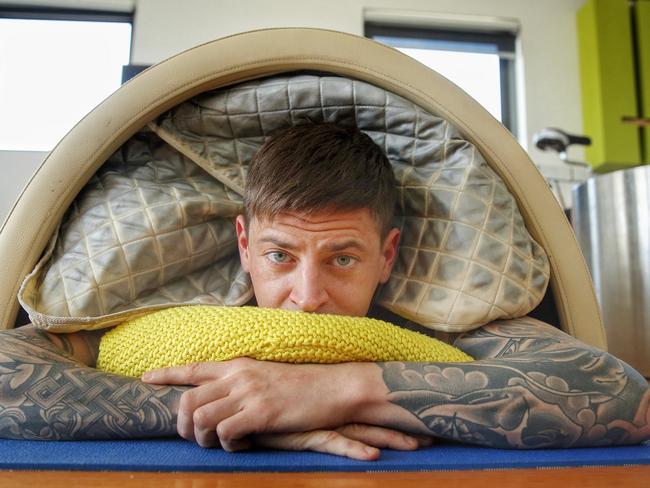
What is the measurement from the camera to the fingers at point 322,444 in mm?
586

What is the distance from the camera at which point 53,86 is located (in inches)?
124

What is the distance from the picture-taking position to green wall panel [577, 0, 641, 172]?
9.97ft

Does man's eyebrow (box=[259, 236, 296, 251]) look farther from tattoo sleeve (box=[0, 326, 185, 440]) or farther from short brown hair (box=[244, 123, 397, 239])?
tattoo sleeve (box=[0, 326, 185, 440])

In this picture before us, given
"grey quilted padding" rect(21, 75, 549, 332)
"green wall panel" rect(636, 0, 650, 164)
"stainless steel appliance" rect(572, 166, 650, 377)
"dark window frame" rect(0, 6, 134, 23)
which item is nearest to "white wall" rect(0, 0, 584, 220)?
"dark window frame" rect(0, 6, 134, 23)

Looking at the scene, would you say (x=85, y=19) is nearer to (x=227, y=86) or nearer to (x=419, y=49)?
(x=419, y=49)

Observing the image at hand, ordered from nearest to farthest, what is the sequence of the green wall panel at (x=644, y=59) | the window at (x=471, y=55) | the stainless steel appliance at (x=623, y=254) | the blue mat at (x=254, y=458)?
the blue mat at (x=254, y=458) → the stainless steel appliance at (x=623, y=254) → the green wall panel at (x=644, y=59) → the window at (x=471, y=55)

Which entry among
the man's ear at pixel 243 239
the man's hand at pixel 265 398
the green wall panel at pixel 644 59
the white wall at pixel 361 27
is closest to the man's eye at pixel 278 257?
the man's ear at pixel 243 239

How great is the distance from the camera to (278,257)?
0.84 meters

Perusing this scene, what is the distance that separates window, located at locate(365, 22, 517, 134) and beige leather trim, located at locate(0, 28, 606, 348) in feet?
7.85

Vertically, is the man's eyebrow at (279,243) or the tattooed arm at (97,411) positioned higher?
the man's eyebrow at (279,243)

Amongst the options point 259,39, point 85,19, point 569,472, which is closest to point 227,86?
point 259,39

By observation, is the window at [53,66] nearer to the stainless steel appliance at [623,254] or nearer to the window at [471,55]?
the window at [471,55]

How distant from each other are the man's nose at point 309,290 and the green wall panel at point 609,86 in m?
2.68

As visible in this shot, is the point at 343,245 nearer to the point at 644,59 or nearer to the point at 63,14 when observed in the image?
the point at 63,14
